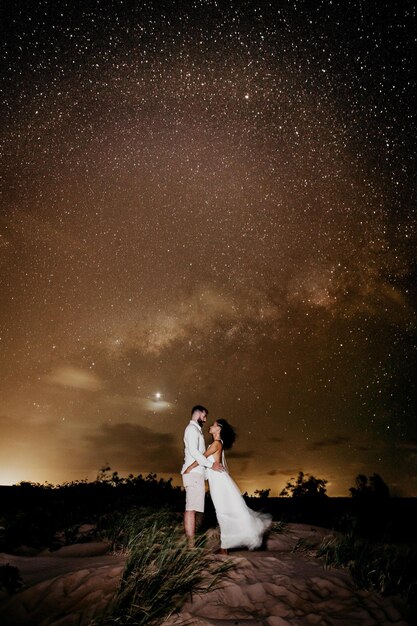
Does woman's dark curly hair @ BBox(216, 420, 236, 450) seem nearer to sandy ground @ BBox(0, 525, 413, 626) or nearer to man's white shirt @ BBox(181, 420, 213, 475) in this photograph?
man's white shirt @ BBox(181, 420, 213, 475)

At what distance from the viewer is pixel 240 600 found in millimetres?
4445

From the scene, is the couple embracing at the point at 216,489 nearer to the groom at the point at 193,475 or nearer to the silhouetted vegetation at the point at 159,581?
the groom at the point at 193,475

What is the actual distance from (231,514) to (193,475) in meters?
0.98

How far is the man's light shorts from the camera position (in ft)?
19.6

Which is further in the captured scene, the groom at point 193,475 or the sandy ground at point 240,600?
the groom at point 193,475

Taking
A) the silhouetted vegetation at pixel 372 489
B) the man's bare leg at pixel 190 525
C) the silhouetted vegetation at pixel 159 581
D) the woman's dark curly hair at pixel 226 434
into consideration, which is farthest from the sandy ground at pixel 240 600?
the silhouetted vegetation at pixel 372 489

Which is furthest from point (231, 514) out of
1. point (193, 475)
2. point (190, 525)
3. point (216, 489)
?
point (193, 475)

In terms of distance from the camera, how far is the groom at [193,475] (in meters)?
5.96

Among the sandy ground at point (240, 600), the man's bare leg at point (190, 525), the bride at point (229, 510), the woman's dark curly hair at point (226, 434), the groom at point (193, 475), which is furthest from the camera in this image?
the woman's dark curly hair at point (226, 434)

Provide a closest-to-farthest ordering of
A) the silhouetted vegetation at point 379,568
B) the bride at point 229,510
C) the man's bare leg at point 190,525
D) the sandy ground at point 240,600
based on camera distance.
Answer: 1. the sandy ground at point 240,600
2. the silhouetted vegetation at point 379,568
3. the man's bare leg at point 190,525
4. the bride at point 229,510

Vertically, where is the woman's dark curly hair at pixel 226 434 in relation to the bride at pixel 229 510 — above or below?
above

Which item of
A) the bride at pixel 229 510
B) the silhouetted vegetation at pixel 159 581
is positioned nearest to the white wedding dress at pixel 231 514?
the bride at pixel 229 510

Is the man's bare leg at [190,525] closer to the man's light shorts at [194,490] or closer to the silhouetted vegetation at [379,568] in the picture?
the man's light shorts at [194,490]

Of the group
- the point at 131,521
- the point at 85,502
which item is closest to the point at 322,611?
the point at 131,521
